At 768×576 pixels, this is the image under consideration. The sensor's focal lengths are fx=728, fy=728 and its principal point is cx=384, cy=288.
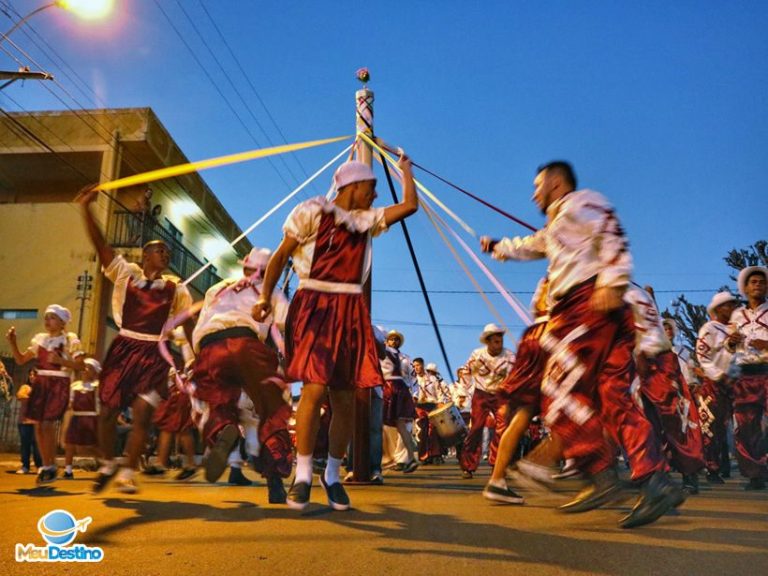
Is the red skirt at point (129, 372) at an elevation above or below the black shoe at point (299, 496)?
above

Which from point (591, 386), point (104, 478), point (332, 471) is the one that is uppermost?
point (591, 386)

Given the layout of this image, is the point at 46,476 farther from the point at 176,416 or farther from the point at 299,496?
the point at 299,496

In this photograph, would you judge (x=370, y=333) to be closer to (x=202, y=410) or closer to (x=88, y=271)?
(x=202, y=410)

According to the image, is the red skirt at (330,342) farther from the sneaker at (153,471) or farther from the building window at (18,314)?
the building window at (18,314)

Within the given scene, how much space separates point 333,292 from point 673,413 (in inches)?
134

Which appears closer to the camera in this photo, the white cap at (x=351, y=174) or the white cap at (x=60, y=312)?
the white cap at (x=351, y=174)

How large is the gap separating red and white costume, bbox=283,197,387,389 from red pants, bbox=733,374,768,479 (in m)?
4.60

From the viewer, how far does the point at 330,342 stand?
3.93m

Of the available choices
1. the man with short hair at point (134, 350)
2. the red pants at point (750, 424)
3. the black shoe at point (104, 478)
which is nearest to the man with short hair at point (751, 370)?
the red pants at point (750, 424)

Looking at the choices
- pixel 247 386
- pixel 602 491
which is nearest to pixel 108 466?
pixel 247 386

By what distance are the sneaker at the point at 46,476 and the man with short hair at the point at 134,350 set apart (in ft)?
4.16

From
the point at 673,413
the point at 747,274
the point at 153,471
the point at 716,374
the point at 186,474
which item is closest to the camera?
the point at 673,413

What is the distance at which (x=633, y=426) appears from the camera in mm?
3723

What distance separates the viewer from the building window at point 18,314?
17.0 m
